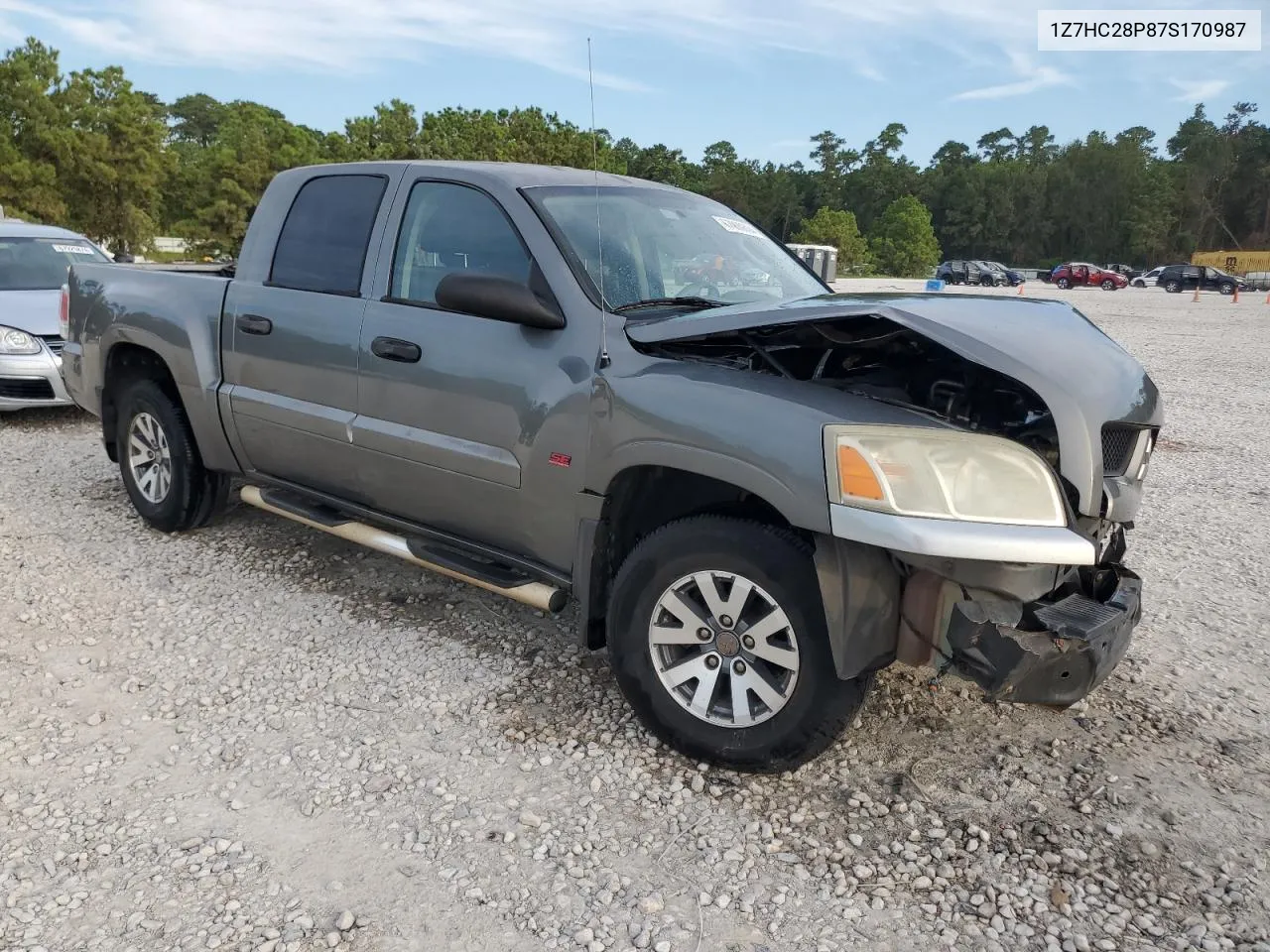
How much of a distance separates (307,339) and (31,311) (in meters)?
5.23

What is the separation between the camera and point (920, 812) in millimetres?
2904

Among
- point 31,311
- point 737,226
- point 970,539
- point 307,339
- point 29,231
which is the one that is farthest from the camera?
point 29,231

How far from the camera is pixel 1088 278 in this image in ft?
169

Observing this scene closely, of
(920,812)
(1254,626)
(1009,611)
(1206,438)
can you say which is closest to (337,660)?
(920,812)

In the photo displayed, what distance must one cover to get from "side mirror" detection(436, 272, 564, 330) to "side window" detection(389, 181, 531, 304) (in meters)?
0.30

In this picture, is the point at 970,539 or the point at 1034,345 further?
the point at 1034,345

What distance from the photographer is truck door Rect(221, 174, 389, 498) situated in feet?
13.2

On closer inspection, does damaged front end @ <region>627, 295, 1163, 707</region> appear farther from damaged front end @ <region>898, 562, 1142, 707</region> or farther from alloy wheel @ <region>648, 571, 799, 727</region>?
alloy wheel @ <region>648, 571, 799, 727</region>

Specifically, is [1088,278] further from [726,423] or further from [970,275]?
[726,423]

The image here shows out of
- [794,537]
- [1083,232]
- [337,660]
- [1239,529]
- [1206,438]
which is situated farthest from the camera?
[1083,232]

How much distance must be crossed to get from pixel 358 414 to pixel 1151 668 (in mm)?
3313

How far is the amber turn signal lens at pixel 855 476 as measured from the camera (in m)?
2.61

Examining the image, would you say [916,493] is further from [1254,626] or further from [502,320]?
[1254,626]

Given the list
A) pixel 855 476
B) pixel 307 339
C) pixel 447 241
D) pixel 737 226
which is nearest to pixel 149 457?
pixel 307 339
